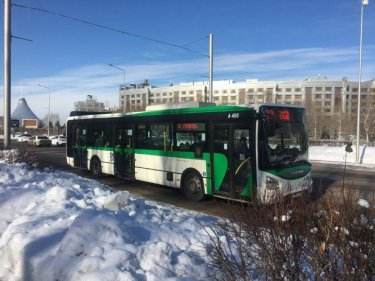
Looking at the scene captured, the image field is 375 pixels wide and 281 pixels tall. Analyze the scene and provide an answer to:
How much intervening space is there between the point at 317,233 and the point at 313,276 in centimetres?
34

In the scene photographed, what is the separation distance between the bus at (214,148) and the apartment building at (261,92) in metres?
58.5

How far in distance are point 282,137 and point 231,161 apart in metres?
1.44

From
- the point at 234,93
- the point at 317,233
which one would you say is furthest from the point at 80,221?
the point at 234,93

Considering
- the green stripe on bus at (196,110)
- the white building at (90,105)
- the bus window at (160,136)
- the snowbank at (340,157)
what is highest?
the white building at (90,105)

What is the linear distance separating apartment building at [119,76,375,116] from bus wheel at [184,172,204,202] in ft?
199

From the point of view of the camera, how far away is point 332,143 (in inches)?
1778

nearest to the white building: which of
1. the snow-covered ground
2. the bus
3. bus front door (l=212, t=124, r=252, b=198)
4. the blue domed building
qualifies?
the blue domed building

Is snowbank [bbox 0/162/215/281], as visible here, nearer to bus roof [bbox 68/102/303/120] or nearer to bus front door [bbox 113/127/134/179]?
bus roof [bbox 68/102/303/120]

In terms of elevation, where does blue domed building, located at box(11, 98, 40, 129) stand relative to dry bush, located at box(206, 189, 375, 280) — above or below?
above

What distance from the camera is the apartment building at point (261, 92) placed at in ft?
277

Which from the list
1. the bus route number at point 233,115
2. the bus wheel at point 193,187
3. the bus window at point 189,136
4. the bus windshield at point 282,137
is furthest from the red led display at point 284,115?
the bus wheel at point 193,187

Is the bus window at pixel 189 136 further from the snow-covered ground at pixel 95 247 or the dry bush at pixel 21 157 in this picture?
the dry bush at pixel 21 157

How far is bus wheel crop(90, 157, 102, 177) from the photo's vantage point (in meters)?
17.3

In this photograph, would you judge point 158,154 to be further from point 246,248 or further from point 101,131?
point 246,248
